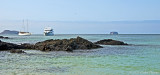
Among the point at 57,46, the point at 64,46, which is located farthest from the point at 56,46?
the point at 64,46

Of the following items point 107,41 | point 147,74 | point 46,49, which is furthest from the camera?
point 107,41

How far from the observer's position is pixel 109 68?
22953 mm

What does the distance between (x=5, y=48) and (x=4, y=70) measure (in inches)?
833

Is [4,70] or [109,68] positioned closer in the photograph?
[4,70]

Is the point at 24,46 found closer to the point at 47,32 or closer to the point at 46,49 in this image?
the point at 46,49

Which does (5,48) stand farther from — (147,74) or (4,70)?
(147,74)

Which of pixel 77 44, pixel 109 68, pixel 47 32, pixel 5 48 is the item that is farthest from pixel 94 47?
pixel 47 32

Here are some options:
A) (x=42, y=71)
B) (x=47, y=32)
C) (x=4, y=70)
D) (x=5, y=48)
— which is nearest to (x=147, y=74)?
(x=42, y=71)

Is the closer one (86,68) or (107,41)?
(86,68)

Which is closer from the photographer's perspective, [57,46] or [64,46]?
[64,46]

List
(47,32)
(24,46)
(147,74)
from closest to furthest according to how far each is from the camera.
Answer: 1. (147,74)
2. (24,46)
3. (47,32)

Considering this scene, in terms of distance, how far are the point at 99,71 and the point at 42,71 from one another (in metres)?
4.39

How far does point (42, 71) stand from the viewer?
21078mm

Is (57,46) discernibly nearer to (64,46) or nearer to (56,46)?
(56,46)
